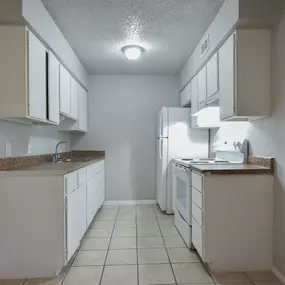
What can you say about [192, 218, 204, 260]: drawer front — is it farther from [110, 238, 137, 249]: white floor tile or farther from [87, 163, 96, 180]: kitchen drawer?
[87, 163, 96, 180]: kitchen drawer

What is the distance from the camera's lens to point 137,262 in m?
2.37

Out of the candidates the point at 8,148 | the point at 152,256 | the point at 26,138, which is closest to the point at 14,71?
the point at 8,148

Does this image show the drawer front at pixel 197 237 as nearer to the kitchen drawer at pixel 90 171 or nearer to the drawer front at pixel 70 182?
the drawer front at pixel 70 182

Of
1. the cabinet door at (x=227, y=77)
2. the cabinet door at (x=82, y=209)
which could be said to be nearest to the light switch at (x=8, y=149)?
the cabinet door at (x=82, y=209)

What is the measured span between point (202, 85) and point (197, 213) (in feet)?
5.34

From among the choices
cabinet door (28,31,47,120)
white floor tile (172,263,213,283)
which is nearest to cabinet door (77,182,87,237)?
cabinet door (28,31,47,120)

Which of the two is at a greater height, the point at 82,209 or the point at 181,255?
the point at 82,209

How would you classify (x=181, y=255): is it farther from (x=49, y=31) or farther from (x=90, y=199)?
(x=49, y=31)

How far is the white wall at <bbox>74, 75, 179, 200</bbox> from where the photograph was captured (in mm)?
4707

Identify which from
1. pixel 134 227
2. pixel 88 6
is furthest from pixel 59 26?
pixel 134 227

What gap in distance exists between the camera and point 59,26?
2.77m

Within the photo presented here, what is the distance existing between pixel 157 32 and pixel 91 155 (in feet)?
8.36

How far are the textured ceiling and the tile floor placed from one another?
7.82 ft

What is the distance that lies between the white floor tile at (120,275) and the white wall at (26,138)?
4.50 ft
